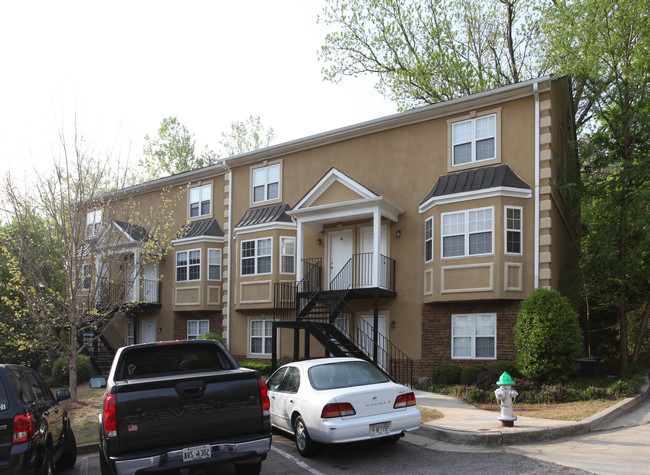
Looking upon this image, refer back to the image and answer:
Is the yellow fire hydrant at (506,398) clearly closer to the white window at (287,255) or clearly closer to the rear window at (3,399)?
the rear window at (3,399)

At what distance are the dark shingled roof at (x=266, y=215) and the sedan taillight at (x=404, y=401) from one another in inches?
481

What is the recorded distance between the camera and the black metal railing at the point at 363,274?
683 inches

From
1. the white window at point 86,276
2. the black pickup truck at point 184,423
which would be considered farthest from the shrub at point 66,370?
the black pickup truck at point 184,423

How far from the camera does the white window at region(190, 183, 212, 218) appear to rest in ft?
78.3

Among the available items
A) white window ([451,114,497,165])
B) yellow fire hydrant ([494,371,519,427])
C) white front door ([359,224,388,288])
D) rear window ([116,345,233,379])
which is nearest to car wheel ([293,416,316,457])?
rear window ([116,345,233,379])

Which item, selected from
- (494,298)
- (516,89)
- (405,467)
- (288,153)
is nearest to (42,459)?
(405,467)

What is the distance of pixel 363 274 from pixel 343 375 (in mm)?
9349

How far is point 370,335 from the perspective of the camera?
1789 cm

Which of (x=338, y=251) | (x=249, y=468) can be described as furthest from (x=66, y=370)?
(x=249, y=468)

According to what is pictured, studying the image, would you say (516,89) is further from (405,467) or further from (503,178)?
(405,467)

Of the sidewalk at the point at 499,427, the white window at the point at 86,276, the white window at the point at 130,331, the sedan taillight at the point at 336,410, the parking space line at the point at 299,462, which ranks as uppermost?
the white window at the point at 86,276

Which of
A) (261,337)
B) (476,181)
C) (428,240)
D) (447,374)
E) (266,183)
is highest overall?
(266,183)

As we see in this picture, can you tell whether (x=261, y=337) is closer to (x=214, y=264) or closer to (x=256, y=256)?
(x=256, y=256)

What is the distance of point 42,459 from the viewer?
5.82m
